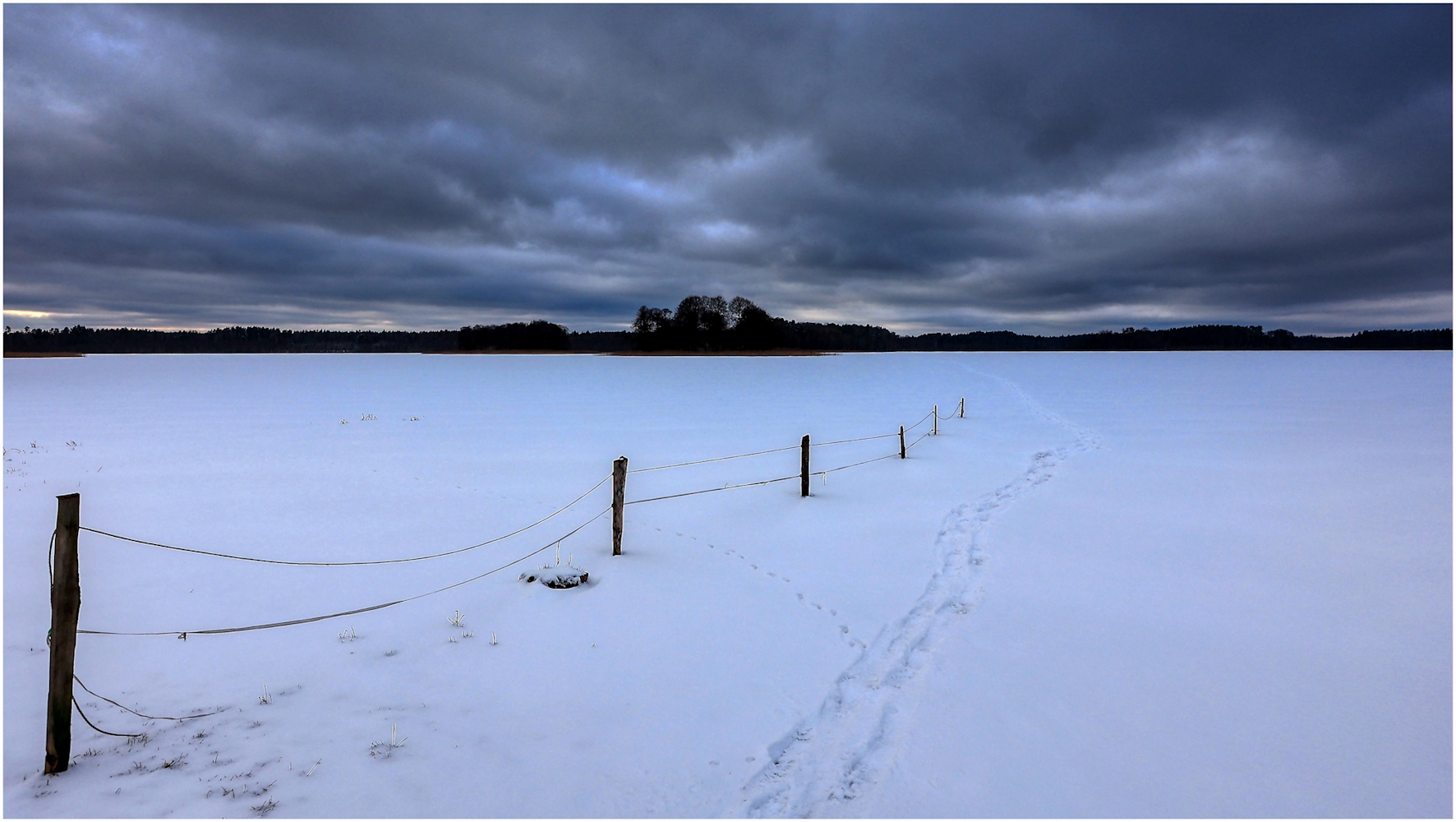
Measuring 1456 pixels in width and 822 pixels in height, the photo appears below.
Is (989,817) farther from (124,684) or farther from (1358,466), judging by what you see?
(1358,466)

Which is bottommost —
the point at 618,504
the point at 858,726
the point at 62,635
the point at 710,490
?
the point at 858,726

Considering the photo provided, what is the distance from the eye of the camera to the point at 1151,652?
656 cm

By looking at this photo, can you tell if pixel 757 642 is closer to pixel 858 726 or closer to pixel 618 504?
pixel 858 726

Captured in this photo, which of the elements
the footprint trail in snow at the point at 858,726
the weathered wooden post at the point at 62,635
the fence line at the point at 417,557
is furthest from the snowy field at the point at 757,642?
the weathered wooden post at the point at 62,635

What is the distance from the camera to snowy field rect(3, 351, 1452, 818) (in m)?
4.68

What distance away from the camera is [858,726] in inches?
211

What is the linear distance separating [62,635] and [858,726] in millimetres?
5774

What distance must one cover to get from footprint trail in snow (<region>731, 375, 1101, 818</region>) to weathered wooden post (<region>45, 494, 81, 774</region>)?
15.5ft

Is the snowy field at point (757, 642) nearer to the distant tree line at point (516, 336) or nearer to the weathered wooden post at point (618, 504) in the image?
the weathered wooden post at point (618, 504)

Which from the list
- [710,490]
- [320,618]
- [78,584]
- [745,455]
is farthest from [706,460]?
[78,584]

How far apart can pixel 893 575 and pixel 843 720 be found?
140 inches

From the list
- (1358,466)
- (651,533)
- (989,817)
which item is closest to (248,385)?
(651,533)

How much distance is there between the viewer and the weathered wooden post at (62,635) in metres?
4.37

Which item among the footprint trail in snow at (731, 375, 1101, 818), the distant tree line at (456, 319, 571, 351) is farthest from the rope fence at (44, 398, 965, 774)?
the distant tree line at (456, 319, 571, 351)
